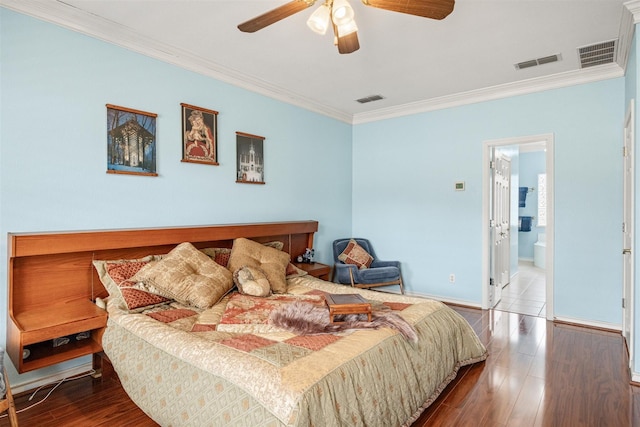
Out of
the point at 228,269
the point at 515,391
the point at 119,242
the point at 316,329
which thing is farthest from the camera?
the point at 228,269

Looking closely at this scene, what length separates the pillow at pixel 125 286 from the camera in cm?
258

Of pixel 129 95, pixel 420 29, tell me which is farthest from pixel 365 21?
pixel 129 95

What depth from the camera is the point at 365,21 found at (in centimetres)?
280

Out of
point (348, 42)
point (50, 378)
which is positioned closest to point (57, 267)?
point (50, 378)

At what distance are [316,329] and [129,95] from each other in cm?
248

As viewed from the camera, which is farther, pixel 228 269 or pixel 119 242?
pixel 228 269

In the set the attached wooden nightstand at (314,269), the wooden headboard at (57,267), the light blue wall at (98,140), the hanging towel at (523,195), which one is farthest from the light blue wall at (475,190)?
the hanging towel at (523,195)

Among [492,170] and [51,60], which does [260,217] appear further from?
[492,170]

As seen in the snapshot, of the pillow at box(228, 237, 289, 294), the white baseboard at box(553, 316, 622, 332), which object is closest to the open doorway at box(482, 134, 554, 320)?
the white baseboard at box(553, 316, 622, 332)

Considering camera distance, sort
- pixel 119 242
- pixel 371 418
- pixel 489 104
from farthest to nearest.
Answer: pixel 489 104, pixel 119 242, pixel 371 418

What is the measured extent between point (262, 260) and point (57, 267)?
1593 mm

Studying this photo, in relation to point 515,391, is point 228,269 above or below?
above

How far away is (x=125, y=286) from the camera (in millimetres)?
2627

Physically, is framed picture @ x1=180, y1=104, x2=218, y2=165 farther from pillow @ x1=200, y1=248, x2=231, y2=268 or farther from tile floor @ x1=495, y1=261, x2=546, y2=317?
tile floor @ x1=495, y1=261, x2=546, y2=317
